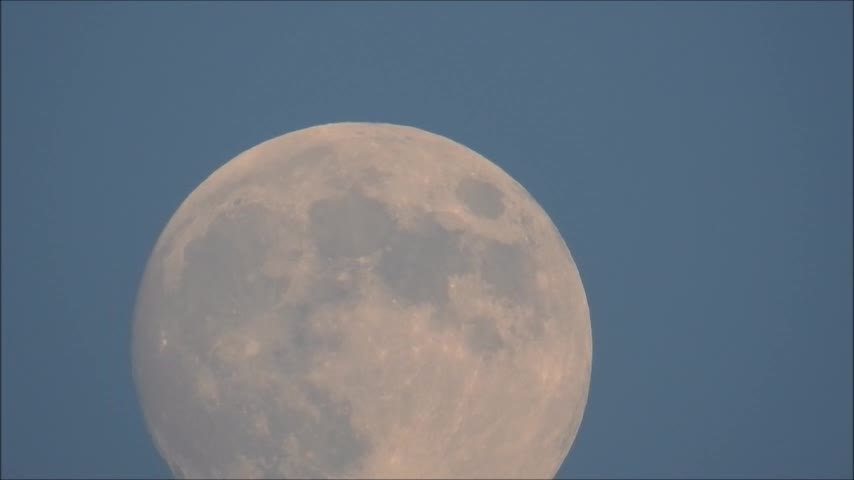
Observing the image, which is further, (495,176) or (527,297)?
(495,176)

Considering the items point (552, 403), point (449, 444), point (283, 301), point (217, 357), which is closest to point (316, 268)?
point (283, 301)

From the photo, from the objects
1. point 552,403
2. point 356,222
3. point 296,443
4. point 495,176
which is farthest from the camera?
point 495,176

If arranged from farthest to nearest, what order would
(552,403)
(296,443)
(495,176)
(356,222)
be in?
1. (495,176)
2. (552,403)
3. (356,222)
4. (296,443)

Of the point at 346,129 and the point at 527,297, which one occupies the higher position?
the point at 346,129

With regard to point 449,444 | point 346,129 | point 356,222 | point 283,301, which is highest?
point 346,129

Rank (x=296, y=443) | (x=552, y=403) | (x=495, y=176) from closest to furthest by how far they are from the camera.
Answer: (x=296, y=443), (x=552, y=403), (x=495, y=176)

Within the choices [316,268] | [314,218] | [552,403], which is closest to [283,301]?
[316,268]

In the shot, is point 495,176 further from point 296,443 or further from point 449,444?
point 296,443

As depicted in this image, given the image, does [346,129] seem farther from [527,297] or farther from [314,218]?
[527,297]

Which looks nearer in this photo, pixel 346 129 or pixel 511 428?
pixel 511 428
